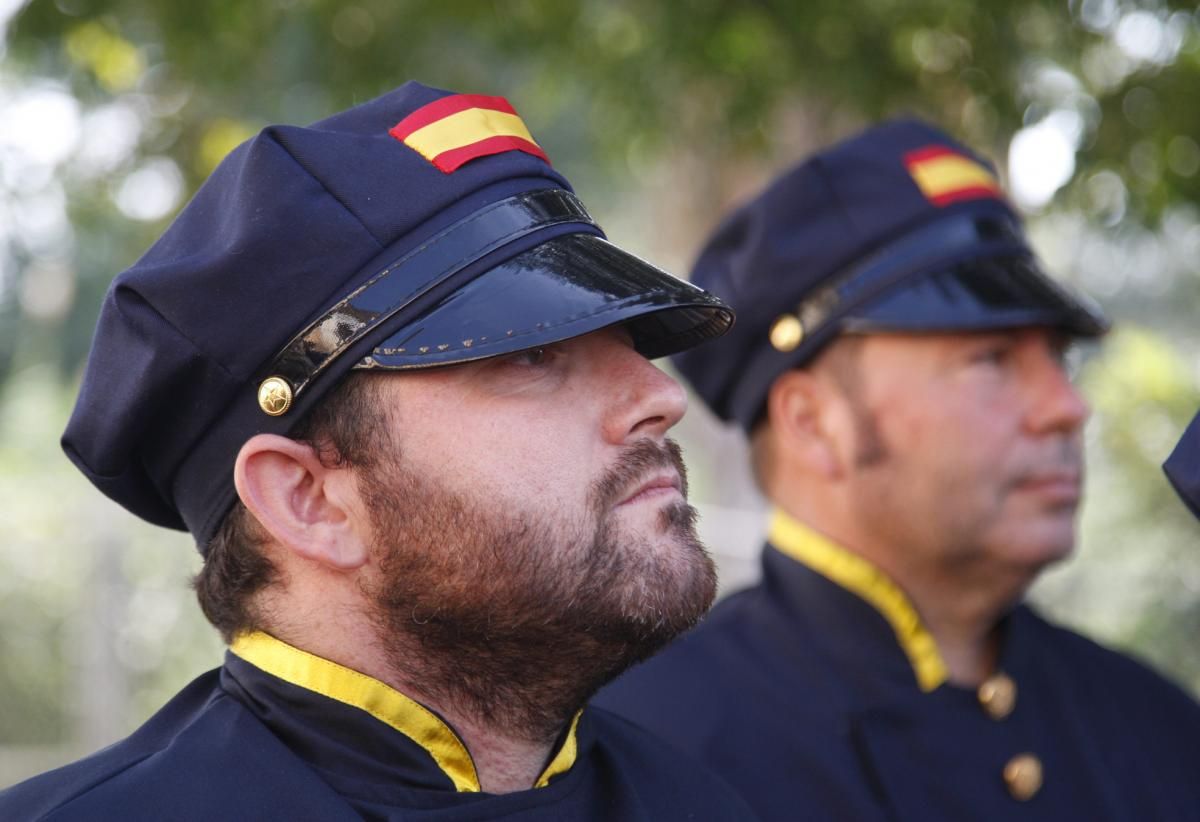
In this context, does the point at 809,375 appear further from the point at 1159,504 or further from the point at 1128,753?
the point at 1159,504

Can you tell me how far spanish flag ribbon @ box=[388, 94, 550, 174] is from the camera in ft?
7.09

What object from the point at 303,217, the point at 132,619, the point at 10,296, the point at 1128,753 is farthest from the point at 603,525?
the point at 10,296

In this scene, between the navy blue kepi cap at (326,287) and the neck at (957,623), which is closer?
the navy blue kepi cap at (326,287)

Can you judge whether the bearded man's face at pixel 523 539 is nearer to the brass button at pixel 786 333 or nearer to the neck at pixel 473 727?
the neck at pixel 473 727

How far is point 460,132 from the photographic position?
2.20 meters

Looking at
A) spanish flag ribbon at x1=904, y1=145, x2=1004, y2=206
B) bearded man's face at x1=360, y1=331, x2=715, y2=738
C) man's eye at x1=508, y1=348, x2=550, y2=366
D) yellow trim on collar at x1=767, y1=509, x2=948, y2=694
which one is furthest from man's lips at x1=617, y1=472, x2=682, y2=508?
spanish flag ribbon at x1=904, y1=145, x2=1004, y2=206

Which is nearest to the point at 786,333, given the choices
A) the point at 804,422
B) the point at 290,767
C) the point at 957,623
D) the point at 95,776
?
the point at 804,422

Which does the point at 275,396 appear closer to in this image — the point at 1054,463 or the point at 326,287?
the point at 326,287

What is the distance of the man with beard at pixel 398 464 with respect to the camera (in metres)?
2.03

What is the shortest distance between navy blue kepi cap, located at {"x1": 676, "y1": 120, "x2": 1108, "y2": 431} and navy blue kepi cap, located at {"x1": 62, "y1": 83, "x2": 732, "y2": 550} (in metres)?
1.09

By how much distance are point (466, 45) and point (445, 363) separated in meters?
3.84

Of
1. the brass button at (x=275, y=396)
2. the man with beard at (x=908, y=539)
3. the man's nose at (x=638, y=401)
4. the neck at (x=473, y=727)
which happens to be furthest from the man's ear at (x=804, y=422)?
the brass button at (x=275, y=396)

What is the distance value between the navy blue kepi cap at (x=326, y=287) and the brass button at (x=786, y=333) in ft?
3.63

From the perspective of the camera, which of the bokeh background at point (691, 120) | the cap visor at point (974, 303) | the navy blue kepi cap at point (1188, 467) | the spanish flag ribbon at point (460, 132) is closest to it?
the navy blue kepi cap at point (1188, 467)
